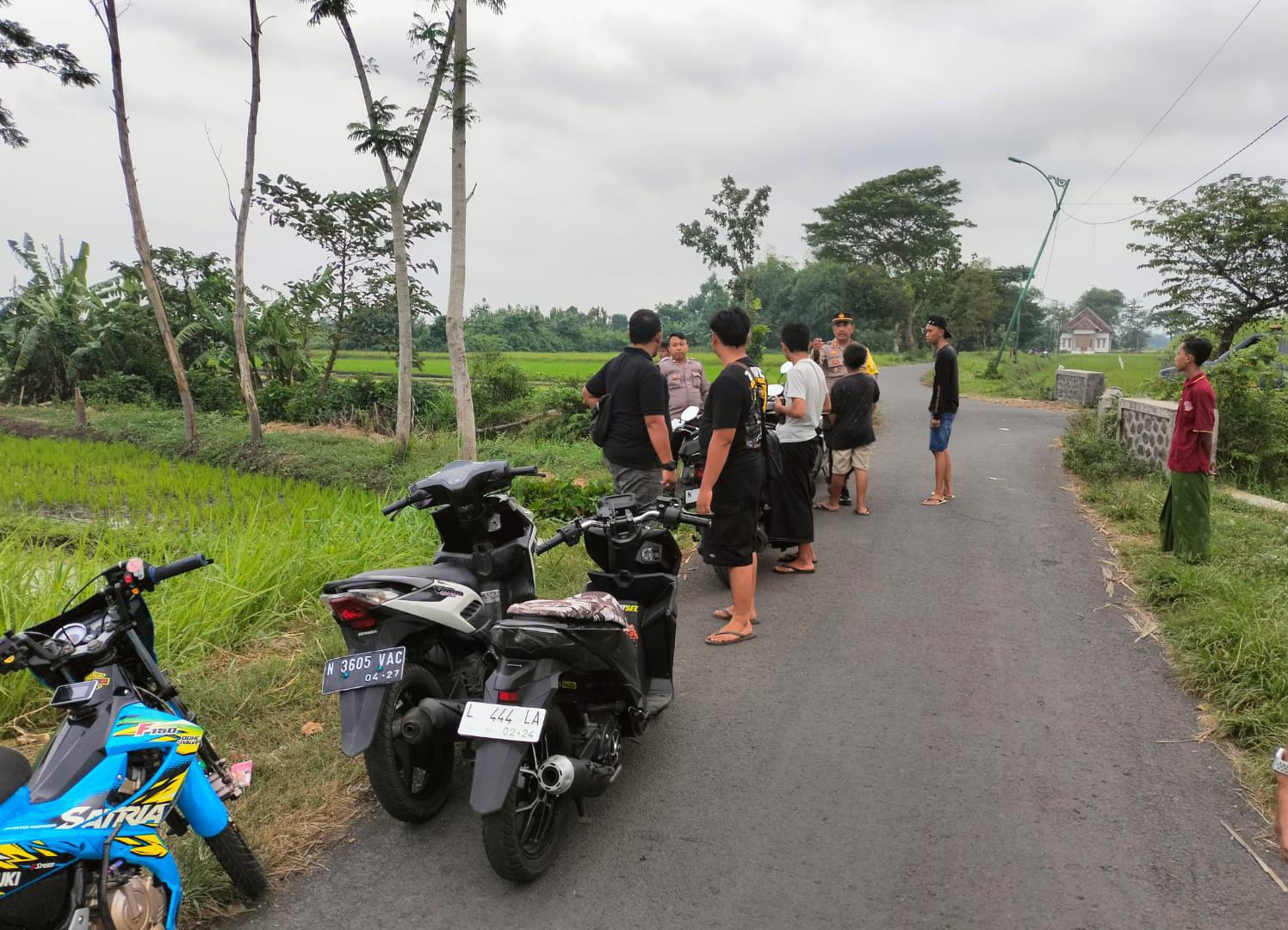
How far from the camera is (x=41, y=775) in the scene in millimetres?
1934

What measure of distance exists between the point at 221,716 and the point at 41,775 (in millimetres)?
1879

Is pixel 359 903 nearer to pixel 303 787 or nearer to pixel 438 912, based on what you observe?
pixel 438 912

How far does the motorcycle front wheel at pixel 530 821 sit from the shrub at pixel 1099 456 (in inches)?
311

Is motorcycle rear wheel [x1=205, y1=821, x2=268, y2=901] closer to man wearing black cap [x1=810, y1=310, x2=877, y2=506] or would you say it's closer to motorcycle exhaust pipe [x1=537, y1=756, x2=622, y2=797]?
motorcycle exhaust pipe [x1=537, y1=756, x2=622, y2=797]

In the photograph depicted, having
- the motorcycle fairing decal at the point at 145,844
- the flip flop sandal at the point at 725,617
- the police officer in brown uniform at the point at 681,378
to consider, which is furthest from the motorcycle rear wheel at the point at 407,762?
the police officer in brown uniform at the point at 681,378

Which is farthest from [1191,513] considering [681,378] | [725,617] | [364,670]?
[364,670]

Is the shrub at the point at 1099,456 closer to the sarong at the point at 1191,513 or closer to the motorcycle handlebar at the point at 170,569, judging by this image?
the sarong at the point at 1191,513

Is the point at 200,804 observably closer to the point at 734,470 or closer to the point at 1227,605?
the point at 734,470

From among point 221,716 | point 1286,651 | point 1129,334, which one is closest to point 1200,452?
point 1286,651

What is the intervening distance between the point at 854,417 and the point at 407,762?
530 centimetres

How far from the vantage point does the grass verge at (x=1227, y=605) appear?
3562 millimetres

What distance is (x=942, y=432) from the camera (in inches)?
297

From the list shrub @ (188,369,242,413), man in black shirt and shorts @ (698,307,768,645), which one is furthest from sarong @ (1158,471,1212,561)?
shrub @ (188,369,242,413)

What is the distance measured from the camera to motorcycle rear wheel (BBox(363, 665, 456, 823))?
2791 mm
